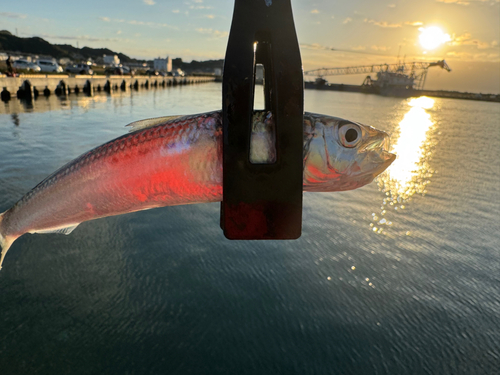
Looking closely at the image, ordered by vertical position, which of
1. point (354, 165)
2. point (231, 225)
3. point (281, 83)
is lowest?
point (231, 225)

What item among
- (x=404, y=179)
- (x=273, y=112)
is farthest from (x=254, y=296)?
(x=404, y=179)

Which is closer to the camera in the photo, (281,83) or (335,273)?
(281,83)

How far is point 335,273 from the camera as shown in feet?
21.1

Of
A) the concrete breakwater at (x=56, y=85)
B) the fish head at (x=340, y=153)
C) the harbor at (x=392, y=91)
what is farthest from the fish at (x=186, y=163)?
the harbor at (x=392, y=91)

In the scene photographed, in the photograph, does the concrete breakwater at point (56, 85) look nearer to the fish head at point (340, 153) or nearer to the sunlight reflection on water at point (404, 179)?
the sunlight reflection on water at point (404, 179)

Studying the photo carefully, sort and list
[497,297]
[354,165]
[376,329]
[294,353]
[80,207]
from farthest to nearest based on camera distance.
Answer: [497,297] < [376,329] < [294,353] < [80,207] < [354,165]

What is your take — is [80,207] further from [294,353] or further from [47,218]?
[294,353]

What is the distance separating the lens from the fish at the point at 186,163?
3.90 feet

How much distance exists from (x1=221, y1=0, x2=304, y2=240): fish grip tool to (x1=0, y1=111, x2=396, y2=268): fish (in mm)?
190

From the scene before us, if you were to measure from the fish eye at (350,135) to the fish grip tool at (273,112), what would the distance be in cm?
39

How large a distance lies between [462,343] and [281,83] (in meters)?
5.86

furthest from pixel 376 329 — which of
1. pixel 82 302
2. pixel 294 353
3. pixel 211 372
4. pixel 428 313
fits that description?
pixel 82 302

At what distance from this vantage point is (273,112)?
3.14 ft

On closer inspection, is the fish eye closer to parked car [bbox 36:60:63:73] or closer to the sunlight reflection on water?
the sunlight reflection on water
